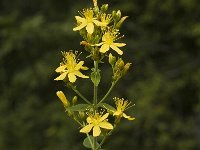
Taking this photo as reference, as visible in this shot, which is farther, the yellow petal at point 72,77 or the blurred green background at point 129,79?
the blurred green background at point 129,79

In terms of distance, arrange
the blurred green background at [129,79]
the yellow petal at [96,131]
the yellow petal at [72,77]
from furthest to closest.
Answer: the blurred green background at [129,79], the yellow petal at [72,77], the yellow petal at [96,131]

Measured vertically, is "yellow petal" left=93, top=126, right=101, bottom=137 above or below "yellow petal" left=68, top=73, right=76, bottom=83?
below

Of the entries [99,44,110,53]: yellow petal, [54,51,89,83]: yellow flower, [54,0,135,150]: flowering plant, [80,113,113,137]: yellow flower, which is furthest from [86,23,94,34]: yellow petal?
[80,113,113,137]: yellow flower

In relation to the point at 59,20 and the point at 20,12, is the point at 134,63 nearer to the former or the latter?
the point at 59,20

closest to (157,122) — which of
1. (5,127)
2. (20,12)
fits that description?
(5,127)

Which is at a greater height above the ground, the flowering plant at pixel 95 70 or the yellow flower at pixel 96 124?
the flowering plant at pixel 95 70

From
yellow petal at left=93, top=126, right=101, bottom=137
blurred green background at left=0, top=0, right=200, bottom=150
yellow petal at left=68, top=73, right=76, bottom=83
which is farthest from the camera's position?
blurred green background at left=0, top=0, right=200, bottom=150

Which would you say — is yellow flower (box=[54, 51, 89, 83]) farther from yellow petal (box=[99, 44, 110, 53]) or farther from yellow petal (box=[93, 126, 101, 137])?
yellow petal (box=[93, 126, 101, 137])

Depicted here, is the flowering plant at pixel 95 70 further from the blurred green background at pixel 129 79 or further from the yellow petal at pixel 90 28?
the blurred green background at pixel 129 79

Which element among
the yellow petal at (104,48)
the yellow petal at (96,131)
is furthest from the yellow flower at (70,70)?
the yellow petal at (96,131)
